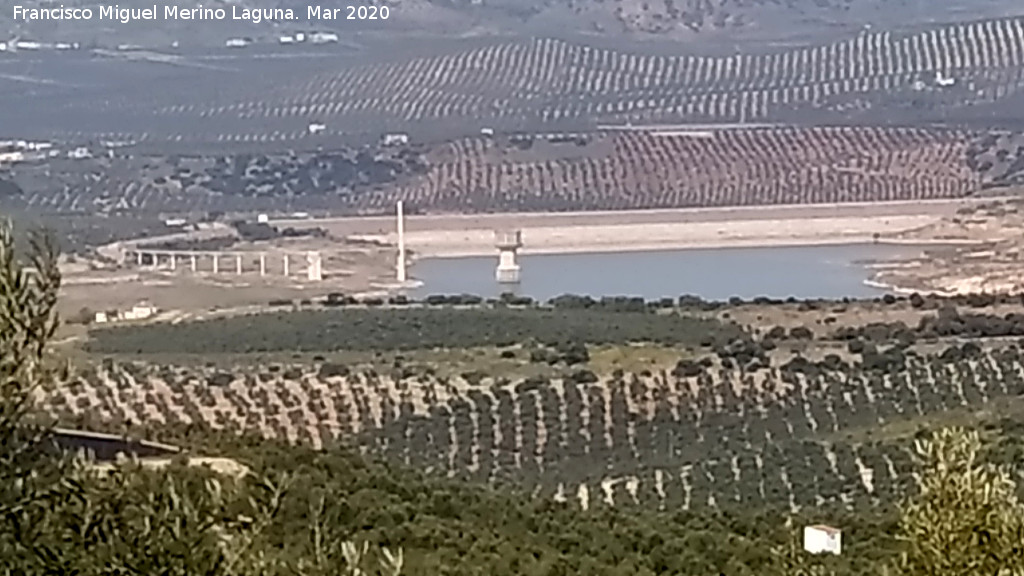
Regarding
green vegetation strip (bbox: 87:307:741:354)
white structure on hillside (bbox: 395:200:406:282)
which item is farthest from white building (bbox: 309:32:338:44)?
green vegetation strip (bbox: 87:307:741:354)

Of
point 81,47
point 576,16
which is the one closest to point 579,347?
point 81,47

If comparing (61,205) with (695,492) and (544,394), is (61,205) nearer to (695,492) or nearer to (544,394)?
(544,394)

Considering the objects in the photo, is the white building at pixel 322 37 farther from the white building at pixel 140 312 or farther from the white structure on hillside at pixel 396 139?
the white building at pixel 140 312

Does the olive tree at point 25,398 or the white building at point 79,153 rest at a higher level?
the olive tree at point 25,398

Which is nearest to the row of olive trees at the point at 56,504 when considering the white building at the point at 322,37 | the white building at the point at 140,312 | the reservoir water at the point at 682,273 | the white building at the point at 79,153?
the white building at the point at 140,312

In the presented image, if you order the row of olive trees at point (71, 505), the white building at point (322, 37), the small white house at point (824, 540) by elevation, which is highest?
the white building at point (322, 37)

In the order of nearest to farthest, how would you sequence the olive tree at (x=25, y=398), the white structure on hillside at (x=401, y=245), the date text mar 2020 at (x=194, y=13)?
the olive tree at (x=25, y=398) → the white structure on hillside at (x=401, y=245) → the date text mar 2020 at (x=194, y=13)

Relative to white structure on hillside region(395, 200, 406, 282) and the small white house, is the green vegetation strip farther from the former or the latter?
the small white house
